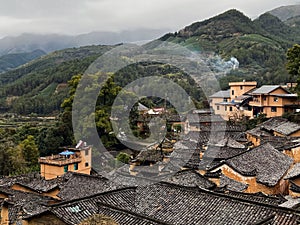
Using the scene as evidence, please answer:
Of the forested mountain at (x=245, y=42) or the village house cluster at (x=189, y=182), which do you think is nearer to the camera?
the village house cluster at (x=189, y=182)

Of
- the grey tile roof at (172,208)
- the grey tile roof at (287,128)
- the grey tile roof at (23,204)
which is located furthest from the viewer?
the grey tile roof at (287,128)

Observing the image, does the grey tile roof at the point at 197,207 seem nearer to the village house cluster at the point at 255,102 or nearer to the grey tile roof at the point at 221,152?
the grey tile roof at the point at 221,152

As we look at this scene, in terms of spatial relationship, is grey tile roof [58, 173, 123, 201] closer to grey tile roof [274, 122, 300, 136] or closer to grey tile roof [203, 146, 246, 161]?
grey tile roof [203, 146, 246, 161]

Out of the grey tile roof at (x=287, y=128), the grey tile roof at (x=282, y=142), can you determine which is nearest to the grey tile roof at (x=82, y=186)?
the grey tile roof at (x=282, y=142)

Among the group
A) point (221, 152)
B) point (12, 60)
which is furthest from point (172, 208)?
point (12, 60)

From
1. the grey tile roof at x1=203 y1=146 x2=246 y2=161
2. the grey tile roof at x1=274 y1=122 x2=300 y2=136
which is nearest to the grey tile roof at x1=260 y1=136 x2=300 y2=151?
the grey tile roof at x1=274 y1=122 x2=300 y2=136

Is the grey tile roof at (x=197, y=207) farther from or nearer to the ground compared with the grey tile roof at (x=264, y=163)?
farther from the ground
